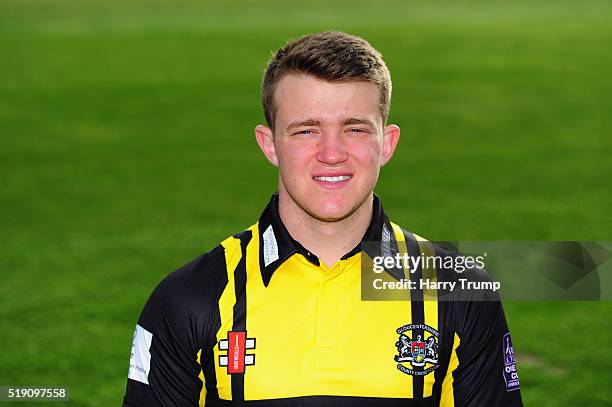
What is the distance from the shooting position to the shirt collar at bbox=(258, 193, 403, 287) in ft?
11.7

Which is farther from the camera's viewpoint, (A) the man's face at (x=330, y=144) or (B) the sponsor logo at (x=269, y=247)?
(B) the sponsor logo at (x=269, y=247)

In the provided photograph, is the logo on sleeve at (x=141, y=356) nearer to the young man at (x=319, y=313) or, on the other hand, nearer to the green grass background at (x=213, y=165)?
the young man at (x=319, y=313)

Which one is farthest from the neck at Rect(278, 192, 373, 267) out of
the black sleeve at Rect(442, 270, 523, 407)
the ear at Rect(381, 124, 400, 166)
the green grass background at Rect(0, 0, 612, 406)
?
the green grass background at Rect(0, 0, 612, 406)

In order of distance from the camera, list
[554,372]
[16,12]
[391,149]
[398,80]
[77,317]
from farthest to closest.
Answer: [16,12]
[398,80]
[77,317]
[554,372]
[391,149]

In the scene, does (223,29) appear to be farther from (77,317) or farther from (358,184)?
(358,184)

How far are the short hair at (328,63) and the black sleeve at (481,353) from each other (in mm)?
645

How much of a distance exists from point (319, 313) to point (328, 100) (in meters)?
0.65

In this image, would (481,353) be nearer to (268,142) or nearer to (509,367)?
(509,367)

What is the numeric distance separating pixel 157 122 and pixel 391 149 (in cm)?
1399

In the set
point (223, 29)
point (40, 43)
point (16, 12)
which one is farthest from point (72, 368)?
point (16, 12)

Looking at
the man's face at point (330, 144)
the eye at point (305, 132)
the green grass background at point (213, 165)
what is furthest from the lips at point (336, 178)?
the green grass background at point (213, 165)

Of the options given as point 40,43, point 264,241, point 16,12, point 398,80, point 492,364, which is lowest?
point 492,364

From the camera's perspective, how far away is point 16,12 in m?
33.8

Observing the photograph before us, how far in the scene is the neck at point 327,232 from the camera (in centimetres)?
354
